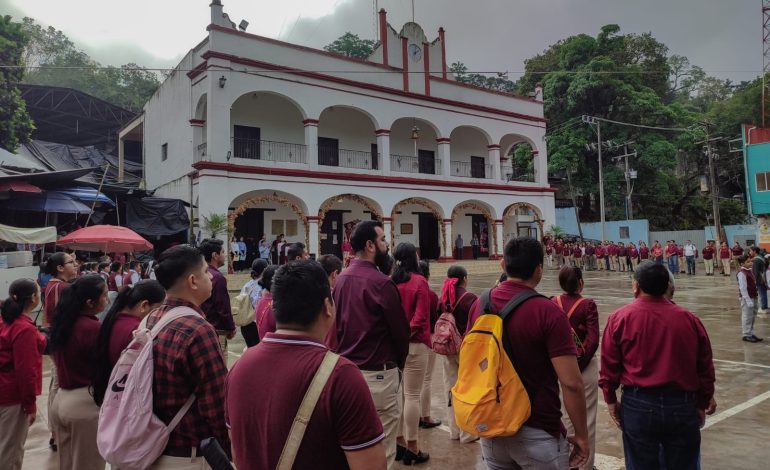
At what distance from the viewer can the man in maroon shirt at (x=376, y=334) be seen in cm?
303

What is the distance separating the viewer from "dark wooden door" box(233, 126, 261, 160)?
61.6 ft

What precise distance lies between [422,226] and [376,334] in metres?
21.4

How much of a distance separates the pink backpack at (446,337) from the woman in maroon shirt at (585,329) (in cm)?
103

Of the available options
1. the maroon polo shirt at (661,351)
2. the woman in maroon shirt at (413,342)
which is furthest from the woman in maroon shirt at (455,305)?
the maroon polo shirt at (661,351)

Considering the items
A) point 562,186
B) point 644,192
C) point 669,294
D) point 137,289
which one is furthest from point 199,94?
point 644,192

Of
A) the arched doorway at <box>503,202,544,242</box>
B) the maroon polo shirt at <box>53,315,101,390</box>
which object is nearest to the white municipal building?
the arched doorway at <box>503,202,544,242</box>

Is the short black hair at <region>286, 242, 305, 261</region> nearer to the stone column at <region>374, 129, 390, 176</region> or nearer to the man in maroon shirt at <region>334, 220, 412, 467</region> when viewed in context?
the man in maroon shirt at <region>334, 220, 412, 467</region>

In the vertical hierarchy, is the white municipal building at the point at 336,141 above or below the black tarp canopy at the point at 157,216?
above

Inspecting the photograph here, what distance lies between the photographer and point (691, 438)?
8.52 feet

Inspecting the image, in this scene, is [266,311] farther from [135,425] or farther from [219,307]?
[135,425]

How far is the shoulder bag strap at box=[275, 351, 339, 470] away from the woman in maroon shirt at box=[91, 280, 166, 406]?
1.48m

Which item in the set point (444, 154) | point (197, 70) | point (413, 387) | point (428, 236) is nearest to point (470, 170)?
point (444, 154)

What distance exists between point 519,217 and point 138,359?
29169 millimetres

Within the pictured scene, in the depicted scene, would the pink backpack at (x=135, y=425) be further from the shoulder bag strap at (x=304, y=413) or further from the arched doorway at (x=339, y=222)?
the arched doorway at (x=339, y=222)
